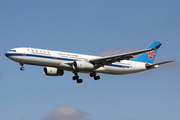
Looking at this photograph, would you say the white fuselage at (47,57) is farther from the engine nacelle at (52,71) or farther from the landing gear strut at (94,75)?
the engine nacelle at (52,71)

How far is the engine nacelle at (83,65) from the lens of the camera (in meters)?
50.1

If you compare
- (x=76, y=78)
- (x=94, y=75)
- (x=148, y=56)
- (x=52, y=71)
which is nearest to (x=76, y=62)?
(x=94, y=75)

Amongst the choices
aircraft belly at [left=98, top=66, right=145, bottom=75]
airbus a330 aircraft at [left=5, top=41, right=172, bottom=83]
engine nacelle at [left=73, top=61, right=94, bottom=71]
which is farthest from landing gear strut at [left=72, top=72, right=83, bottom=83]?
engine nacelle at [left=73, top=61, right=94, bottom=71]

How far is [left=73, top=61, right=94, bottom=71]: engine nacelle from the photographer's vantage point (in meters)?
50.1

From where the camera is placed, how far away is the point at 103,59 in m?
51.2

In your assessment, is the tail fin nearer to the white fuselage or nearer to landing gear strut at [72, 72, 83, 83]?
the white fuselage

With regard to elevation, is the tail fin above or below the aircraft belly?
above

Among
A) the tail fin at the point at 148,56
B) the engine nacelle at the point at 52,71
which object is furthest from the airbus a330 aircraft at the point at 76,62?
the tail fin at the point at 148,56

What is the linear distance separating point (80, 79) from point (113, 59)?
8.83 m

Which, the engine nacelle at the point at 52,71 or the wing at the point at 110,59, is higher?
the wing at the point at 110,59

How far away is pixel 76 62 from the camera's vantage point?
50.1 metres

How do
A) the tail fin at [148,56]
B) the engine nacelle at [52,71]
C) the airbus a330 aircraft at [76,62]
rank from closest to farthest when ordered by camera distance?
the airbus a330 aircraft at [76,62], the engine nacelle at [52,71], the tail fin at [148,56]

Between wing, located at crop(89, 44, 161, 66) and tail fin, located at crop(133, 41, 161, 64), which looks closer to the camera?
wing, located at crop(89, 44, 161, 66)

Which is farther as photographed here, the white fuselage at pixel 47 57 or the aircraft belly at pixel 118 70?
the aircraft belly at pixel 118 70
